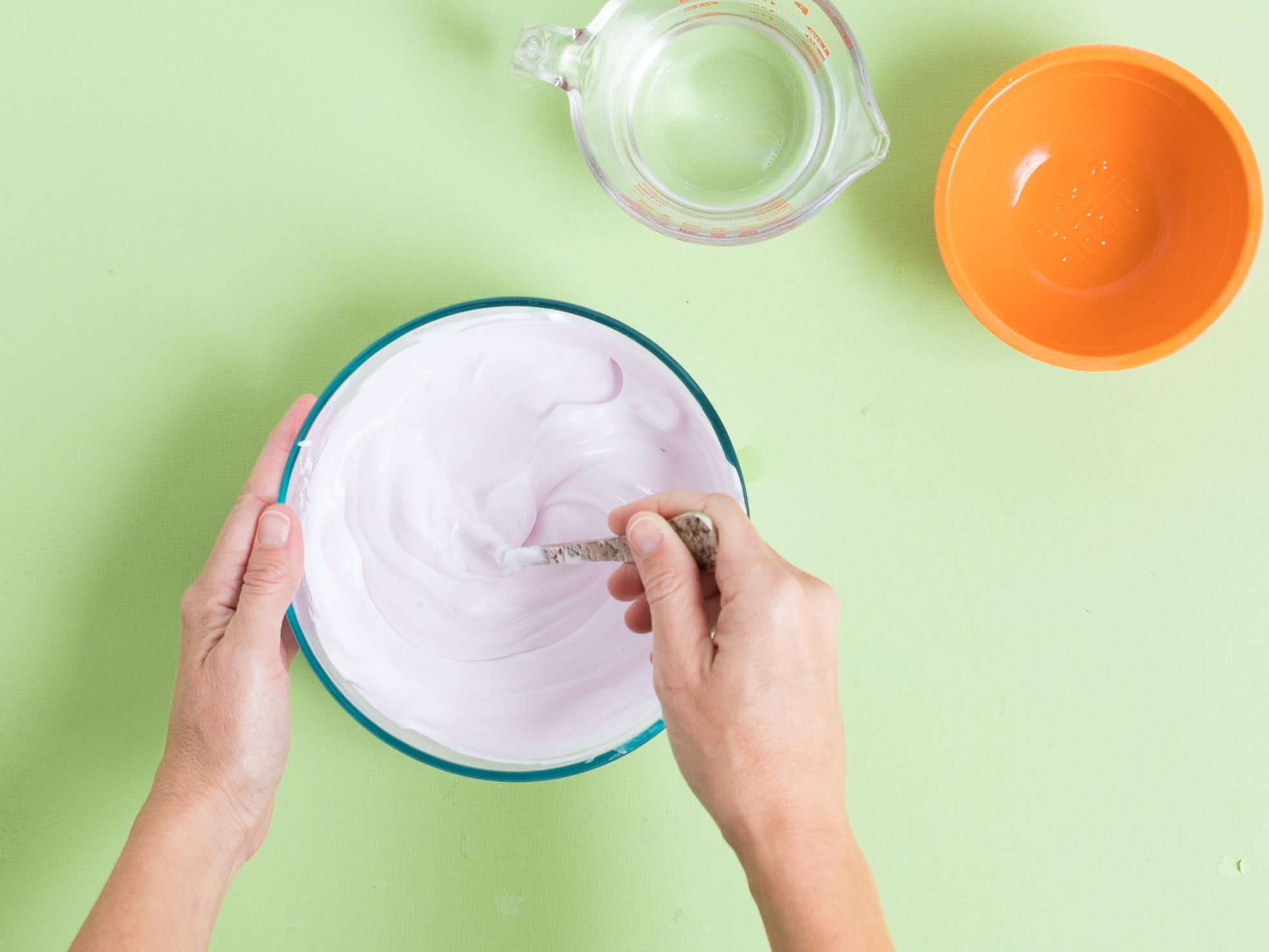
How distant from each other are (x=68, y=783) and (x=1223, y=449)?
4.53 ft

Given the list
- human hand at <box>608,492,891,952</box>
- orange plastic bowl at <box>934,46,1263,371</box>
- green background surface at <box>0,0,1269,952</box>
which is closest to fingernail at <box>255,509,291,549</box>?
green background surface at <box>0,0,1269,952</box>

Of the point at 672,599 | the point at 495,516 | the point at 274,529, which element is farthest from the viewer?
the point at 495,516

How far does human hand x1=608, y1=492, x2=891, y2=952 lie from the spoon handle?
1cm

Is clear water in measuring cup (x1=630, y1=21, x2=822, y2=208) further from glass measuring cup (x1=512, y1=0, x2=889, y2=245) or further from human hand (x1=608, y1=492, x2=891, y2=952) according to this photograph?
human hand (x1=608, y1=492, x2=891, y2=952)

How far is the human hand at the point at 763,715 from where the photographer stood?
0.79 m

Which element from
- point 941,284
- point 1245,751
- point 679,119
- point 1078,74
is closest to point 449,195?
point 679,119

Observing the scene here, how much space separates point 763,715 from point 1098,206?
0.73 meters

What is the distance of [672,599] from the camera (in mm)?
790

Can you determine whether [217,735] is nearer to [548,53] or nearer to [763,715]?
[763,715]

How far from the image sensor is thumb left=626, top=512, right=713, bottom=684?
792 millimetres

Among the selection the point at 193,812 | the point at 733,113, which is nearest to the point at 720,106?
the point at 733,113

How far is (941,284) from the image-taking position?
1.07 metres

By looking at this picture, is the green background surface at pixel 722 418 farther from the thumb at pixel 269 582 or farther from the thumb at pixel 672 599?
the thumb at pixel 672 599

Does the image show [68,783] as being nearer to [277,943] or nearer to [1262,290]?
[277,943]
